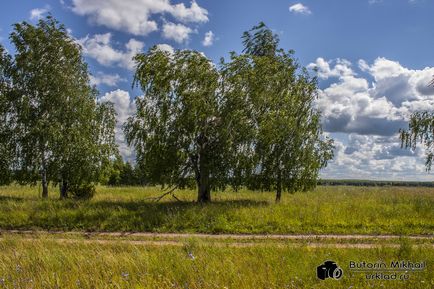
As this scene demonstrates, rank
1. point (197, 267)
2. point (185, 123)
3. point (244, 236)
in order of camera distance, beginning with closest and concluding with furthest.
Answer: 1. point (197, 267)
2. point (244, 236)
3. point (185, 123)

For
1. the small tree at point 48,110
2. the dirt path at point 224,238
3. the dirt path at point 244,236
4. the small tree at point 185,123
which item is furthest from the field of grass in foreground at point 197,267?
the small tree at point 48,110

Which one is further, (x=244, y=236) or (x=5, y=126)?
(x=5, y=126)

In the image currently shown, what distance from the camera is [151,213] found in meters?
18.7

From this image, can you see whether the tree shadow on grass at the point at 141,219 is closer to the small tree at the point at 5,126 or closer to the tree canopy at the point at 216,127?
the tree canopy at the point at 216,127

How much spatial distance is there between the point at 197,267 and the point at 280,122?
1576 cm

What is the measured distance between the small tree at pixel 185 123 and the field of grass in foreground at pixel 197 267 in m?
11.4

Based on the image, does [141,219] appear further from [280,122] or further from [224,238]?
[280,122]

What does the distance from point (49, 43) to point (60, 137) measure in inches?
283

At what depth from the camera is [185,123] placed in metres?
22.5

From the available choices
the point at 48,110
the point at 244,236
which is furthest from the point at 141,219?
the point at 48,110

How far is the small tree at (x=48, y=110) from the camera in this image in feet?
89.9

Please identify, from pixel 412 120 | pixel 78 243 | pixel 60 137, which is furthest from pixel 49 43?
pixel 412 120

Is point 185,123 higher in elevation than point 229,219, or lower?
higher

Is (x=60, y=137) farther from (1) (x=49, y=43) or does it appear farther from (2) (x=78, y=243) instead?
(2) (x=78, y=243)
